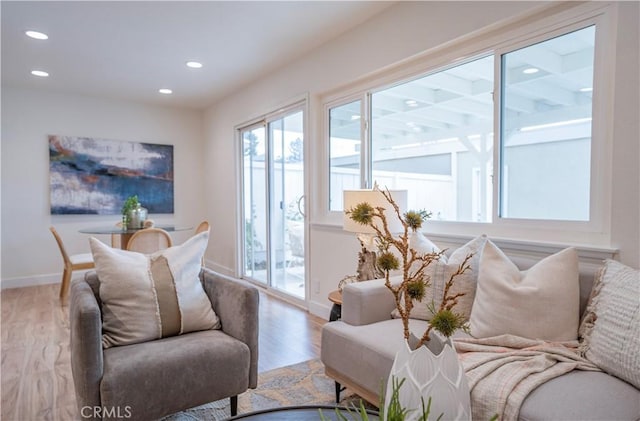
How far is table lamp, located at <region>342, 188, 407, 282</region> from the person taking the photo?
7.74ft

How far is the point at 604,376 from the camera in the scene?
1.35 metres

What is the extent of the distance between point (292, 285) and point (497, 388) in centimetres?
312

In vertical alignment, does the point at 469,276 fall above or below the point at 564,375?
above

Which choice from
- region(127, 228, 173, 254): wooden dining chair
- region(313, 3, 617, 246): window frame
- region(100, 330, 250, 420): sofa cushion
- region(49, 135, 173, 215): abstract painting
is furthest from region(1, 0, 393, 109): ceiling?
region(100, 330, 250, 420): sofa cushion

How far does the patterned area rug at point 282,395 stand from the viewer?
199 cm

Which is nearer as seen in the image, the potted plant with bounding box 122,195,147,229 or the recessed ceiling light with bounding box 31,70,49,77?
the potted plant with bounding box 122,195,147,229

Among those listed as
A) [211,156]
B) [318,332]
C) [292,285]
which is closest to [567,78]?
[318,332]

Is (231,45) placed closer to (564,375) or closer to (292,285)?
(292,285)

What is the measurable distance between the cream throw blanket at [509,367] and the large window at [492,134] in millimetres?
816

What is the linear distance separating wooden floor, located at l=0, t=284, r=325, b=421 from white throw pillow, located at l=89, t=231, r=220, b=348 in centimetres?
65

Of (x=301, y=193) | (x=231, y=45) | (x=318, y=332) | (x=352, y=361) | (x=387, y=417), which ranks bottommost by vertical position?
(x=318, y=332)

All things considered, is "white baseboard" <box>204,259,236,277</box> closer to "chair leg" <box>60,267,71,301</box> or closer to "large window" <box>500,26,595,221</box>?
"chair leg" <box>60,267,71,301</box>

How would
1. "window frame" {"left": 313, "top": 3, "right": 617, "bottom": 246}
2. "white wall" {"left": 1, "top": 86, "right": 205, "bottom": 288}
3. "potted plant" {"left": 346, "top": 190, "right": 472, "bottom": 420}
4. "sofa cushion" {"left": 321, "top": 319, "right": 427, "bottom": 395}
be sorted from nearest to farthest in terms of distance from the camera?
"potted plant" {"left": 346, "top": 190, "right": 472, "bottom": 420} < "sofa cushion" {"left": 321, "top": 319, "right": 427, "bottom": 395} < "window frame" {"left": 313, "top": 3, "right": 617, "bottom": 246} < "white wall" {"left": 1, "top": 86, "right": 205, "bottom": 288}

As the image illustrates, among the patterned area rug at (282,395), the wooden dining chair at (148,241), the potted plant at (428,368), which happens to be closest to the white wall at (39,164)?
the wooden dining chair at (148,241)
